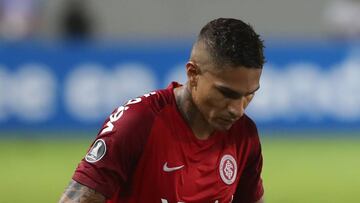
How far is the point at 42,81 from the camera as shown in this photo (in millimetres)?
14477

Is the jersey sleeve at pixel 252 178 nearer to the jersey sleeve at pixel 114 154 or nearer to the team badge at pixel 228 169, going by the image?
the team badge at pixel 228 169

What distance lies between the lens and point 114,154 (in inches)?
172

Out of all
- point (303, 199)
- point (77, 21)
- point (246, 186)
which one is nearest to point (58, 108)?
point (77, 21)

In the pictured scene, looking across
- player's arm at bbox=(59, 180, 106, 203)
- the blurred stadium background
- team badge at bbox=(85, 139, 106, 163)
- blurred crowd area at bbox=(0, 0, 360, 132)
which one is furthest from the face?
blurred crowd area at bbox=(0, 0, 360, 132)

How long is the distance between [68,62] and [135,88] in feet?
3.77

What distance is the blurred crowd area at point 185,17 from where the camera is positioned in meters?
18.3

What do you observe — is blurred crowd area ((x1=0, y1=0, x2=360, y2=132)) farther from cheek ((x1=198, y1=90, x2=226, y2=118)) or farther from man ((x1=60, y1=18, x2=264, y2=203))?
cheek ((x1=198, y1=90, x2=226, y2=118))

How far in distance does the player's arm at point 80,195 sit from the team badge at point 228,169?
746 mm

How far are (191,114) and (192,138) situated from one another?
0.12 meters

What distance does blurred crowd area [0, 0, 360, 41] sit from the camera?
18.3m

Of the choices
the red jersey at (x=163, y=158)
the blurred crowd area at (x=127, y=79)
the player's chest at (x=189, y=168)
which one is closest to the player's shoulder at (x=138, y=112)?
the red jersey at (x=163, y=158)

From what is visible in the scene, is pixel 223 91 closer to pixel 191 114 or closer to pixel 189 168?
pixel 191 114

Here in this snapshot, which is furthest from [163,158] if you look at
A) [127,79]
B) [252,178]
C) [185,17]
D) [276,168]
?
[185,17]

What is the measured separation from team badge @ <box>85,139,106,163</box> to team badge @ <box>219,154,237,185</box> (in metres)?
0.74
